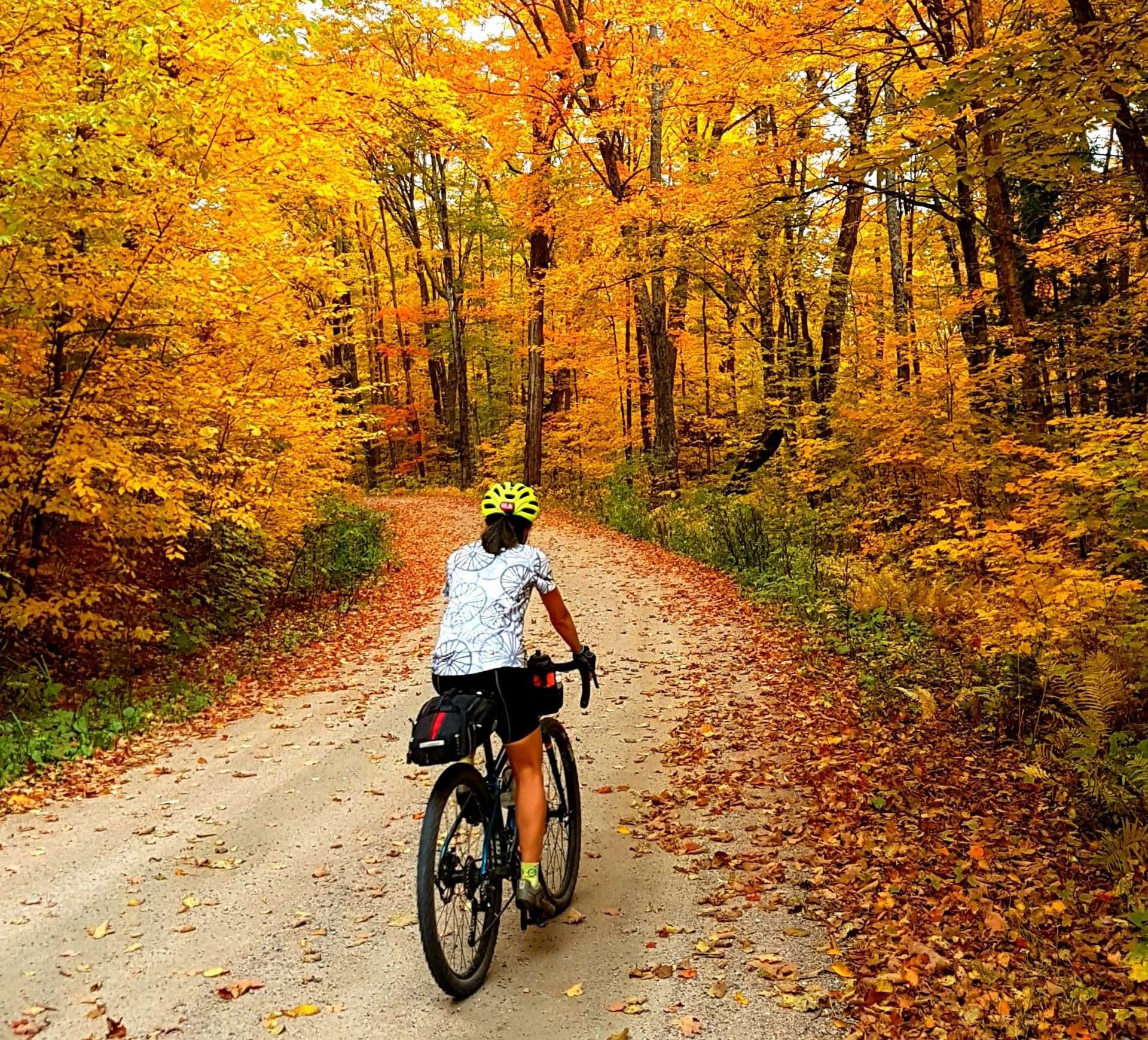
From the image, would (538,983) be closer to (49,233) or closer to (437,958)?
(437,958)

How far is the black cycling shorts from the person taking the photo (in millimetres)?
3928

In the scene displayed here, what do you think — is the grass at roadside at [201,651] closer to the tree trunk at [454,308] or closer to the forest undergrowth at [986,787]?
the forest undergrowth at [986,787]

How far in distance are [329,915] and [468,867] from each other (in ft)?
4.62

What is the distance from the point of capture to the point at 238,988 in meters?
4.06

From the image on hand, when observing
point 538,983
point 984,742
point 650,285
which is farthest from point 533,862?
point 650,285

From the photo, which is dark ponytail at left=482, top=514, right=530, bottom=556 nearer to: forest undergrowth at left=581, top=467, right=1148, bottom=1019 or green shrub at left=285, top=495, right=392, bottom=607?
forest undergrowth at left=581, top=467, right=1148, bottom=1019

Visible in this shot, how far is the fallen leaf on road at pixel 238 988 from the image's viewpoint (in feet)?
13.1

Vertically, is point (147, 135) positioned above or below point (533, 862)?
above

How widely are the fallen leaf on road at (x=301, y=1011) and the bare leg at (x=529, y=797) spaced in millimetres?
1157

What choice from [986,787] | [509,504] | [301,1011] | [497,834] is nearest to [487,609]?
[509,504]

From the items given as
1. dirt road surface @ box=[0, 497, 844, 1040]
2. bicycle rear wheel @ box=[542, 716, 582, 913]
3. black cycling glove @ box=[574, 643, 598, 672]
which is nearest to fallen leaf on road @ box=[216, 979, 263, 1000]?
dirt road surface @ box=[0, 497, 844, 1040]

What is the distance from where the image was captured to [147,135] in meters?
7.53

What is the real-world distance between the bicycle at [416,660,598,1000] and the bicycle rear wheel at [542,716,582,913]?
0.4 inches

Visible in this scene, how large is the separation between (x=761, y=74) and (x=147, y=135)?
297 inches
